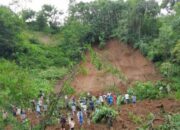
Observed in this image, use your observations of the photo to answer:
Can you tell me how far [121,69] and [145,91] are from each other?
8592 mm

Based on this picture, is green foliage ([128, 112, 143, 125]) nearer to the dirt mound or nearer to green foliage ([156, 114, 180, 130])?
green foliage ([156, 114, 180, 130])

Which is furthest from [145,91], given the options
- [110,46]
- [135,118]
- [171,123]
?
[110,46]

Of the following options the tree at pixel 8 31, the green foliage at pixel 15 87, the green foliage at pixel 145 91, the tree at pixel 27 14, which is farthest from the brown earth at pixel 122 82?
the tree at pixel 27 14

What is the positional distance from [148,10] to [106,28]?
4.74 metres

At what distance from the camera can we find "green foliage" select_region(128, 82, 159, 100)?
86.0ft

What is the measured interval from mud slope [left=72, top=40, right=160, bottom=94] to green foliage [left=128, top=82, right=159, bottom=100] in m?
1.33

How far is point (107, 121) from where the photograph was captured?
64.1ft

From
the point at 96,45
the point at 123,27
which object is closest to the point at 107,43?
the point at 96,45

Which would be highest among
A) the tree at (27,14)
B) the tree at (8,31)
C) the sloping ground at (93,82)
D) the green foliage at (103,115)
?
the tree at (27,14)

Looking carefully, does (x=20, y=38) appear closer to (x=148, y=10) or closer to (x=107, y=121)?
(x=148, y=10)

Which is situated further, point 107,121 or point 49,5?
point 49,5

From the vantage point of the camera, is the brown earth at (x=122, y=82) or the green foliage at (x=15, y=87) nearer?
the green foliage at (x=15, y=87)

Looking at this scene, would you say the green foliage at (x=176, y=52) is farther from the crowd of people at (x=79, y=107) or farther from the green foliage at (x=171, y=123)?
the green foliage at (x=171, y=123)

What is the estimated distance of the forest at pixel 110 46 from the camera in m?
24.9
